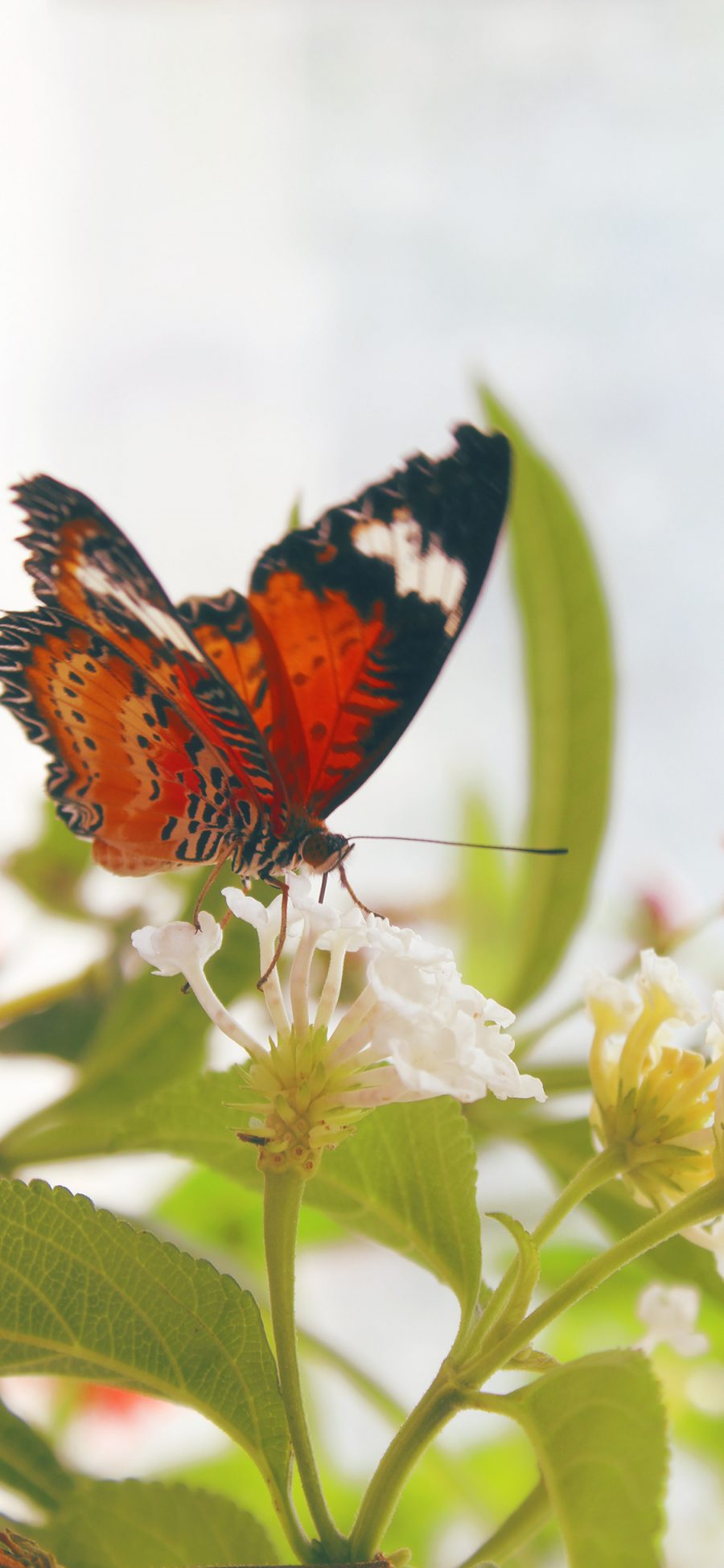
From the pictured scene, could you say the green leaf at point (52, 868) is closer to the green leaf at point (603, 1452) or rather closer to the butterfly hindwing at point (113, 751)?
the butterfly hindwing at point (113, 751)

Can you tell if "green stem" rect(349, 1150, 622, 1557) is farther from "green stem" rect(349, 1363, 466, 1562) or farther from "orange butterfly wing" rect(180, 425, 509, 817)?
"orange butterfly wing" rect(180, 425, 509, 817)

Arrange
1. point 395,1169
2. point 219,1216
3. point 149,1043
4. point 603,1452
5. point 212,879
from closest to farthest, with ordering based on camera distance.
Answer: point 603,1452
point 395,1169
point 212,879
point 149,1043
point 219,1216

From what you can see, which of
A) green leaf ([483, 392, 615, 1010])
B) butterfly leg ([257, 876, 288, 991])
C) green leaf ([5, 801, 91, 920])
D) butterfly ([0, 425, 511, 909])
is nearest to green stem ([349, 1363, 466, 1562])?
butterfly leg ([257, 876, 288, 991])

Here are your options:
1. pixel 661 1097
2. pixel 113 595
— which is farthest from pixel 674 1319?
pixel 113 595

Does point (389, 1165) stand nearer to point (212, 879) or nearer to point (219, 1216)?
point (212, 879)

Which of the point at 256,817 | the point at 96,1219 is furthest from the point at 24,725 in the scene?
the point at 96,1219

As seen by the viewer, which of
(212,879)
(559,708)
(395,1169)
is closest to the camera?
(395,1169)

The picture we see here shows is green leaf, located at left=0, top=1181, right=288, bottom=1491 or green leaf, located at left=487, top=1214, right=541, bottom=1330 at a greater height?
green leaf, located at left=487, top=1214, right=541, bottom=1330

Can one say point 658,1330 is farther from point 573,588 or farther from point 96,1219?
point 573,588

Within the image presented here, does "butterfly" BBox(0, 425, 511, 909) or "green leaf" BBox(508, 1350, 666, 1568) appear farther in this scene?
"butterfly" BBox(0, 425, 511, 909)
